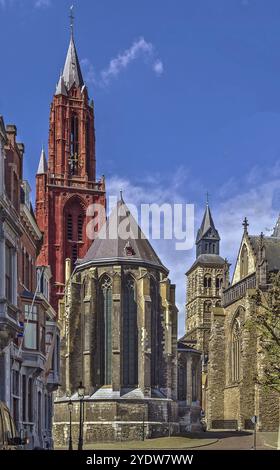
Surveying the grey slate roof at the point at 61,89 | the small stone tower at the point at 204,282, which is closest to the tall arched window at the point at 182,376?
the small stone tower at the point at 204,282

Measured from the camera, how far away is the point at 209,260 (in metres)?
127

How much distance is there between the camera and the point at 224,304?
72.2 m

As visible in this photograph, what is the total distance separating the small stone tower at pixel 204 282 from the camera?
121m

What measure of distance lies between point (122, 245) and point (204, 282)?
190ft

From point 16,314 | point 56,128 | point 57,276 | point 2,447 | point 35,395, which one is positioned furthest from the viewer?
point 56,128

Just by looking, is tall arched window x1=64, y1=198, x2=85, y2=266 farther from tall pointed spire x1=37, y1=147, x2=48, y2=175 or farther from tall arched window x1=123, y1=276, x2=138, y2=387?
tall arched window x1=123, y1=276, x2=138, y2=387

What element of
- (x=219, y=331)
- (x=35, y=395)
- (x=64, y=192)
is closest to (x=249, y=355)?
(x=219, y=331)

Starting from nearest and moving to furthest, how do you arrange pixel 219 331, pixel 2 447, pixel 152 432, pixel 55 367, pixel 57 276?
pixel 2 447, pixel 55 367, pixel 152 432, pixel 219 331, pixel 57 276

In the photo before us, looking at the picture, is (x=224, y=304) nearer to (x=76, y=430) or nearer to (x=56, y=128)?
(x=76, y=430)

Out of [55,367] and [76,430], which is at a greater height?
[55,367]

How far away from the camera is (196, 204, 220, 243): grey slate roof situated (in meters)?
129

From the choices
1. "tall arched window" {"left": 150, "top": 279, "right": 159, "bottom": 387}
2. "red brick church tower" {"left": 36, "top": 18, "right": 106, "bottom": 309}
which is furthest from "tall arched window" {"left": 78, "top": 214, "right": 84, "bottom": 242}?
"tall arched window" {"left": 150, "top": 279, "right": 159, "bottom": 387}

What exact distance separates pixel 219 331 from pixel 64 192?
35.9m

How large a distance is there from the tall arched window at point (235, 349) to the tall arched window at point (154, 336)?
284 inches
